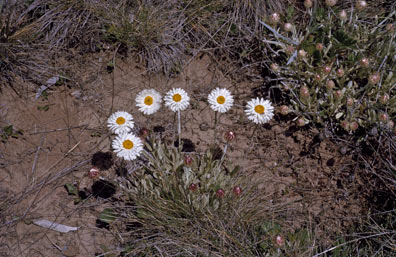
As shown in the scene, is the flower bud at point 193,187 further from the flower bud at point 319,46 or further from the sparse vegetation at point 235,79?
the flower bud at point 319,46

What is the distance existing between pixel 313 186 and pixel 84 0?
229cm

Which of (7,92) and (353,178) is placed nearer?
(353,178)

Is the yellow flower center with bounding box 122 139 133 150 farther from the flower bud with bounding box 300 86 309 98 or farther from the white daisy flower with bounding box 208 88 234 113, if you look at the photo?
the flower bud with bounding box 300 86 309 98

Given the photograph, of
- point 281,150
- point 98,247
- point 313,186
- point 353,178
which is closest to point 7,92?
point 98,247

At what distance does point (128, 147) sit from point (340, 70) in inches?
61.7

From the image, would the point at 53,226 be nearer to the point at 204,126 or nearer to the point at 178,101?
the point at 178,101

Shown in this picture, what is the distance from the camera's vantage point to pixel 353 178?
2.63m

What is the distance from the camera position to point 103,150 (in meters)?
2.81

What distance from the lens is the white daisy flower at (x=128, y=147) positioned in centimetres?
211

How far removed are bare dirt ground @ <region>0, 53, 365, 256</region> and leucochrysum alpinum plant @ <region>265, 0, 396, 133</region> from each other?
0.23m

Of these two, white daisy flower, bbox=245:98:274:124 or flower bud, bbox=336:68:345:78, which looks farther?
flower bud, bbox=336:68:345:78

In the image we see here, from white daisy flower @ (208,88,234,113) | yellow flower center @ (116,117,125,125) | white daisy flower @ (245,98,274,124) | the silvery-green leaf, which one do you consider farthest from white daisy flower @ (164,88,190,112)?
the silvery-green leaf

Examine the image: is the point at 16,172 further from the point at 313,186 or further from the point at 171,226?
the point at 313,186

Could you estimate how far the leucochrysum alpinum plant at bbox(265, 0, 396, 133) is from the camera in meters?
2.64
